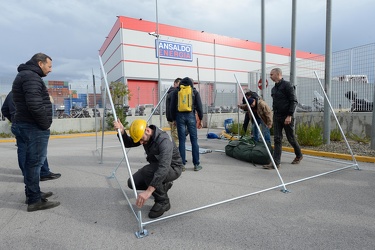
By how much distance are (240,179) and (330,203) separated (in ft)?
4.77

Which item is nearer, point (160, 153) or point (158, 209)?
point (160, 153)

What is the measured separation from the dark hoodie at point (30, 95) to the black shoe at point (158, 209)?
1.73 meters

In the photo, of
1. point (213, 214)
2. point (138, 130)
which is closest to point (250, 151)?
point (213, 214)

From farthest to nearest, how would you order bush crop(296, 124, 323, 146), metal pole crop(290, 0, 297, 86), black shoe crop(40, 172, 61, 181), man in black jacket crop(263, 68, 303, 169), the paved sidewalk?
1. metal pole crop(290, 0, 297, 86)
2. bush crop(296, 124, 323, 146)
3. man in black jacket crop(263, 68, 303, 169)
4. black shoe crop(40, 172, 61, 181)
5. the paved sidewalk

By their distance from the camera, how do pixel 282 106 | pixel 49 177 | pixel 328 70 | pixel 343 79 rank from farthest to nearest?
1. pixel 343 79
2. pixel 328 70
3. pixel 282 106
4. pixel 49 177

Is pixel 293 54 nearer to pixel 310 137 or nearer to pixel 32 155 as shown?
pixel 310 137

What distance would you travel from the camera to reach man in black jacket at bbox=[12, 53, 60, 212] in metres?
2.92

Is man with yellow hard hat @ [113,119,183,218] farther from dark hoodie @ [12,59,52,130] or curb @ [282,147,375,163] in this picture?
curb @ [282,147,375,163]

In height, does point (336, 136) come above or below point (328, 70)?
below

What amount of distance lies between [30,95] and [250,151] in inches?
166

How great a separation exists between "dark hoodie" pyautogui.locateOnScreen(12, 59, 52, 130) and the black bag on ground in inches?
154

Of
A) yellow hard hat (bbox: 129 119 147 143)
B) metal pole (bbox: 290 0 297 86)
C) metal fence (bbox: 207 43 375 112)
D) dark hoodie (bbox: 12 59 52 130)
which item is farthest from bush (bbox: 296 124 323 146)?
dark hoodie (bbox: 12 59 52 130)

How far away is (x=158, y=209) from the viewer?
112 inches

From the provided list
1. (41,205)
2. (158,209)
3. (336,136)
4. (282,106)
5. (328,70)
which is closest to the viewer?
(158,209)
